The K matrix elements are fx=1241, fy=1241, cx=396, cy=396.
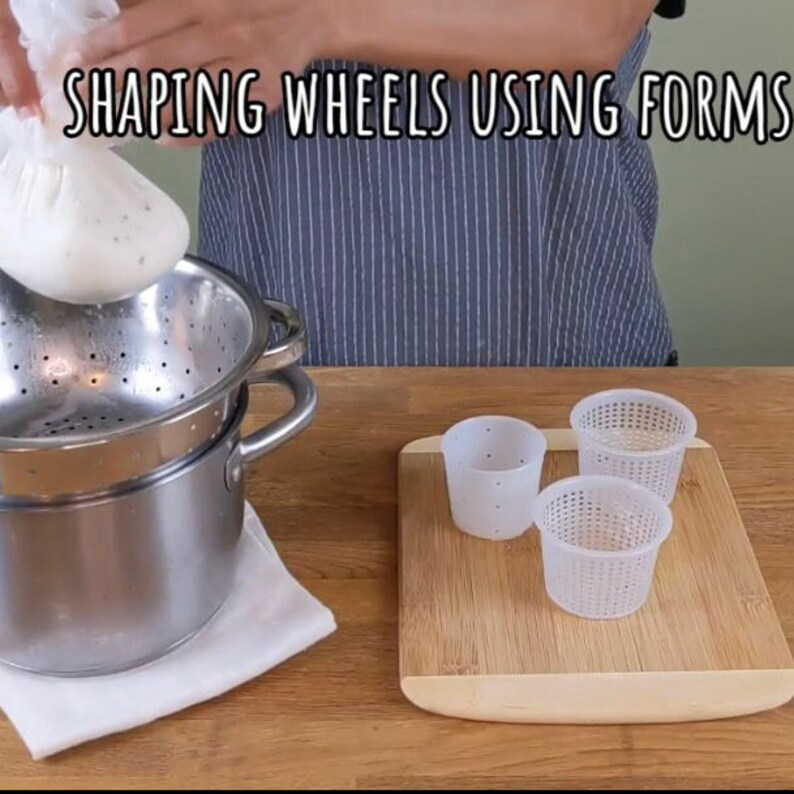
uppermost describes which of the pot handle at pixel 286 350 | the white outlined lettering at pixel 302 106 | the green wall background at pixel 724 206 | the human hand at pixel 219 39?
the human hand at pixel 219 39

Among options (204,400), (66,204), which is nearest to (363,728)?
(204,400)

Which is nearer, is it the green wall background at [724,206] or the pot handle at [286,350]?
the pot handle at [286,350]

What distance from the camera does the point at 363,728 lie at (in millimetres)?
700

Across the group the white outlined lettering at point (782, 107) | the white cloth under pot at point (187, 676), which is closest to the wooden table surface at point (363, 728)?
the white cloth under pot at point (187, 676)

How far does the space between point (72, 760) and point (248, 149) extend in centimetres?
53

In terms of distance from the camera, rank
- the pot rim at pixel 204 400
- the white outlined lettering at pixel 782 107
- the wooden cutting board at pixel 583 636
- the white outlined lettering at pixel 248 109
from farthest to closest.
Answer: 1. the white outlined lettering at pixel 782 107
2. the white outlined lettering at pixel 248 109
3. the wooden cutting board at pixel 583 636
4. the pot rim at pixel 204 400

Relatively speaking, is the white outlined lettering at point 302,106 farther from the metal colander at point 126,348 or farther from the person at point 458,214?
the metal colander at point 126,348

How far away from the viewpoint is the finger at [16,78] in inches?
27.5

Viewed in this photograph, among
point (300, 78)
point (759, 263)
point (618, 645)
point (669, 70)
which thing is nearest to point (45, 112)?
point (300, 78)

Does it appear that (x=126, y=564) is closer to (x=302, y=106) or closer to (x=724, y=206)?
(x=302, y=106)

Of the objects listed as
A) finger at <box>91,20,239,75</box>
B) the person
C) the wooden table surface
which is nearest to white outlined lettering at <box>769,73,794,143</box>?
the person

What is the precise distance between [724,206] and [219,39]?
97cm

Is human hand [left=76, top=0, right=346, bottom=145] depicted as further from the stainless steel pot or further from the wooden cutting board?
the wooden cutting board

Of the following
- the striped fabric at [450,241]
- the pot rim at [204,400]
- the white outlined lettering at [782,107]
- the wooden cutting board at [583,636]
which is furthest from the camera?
the white outlined lettering at [782,107]
